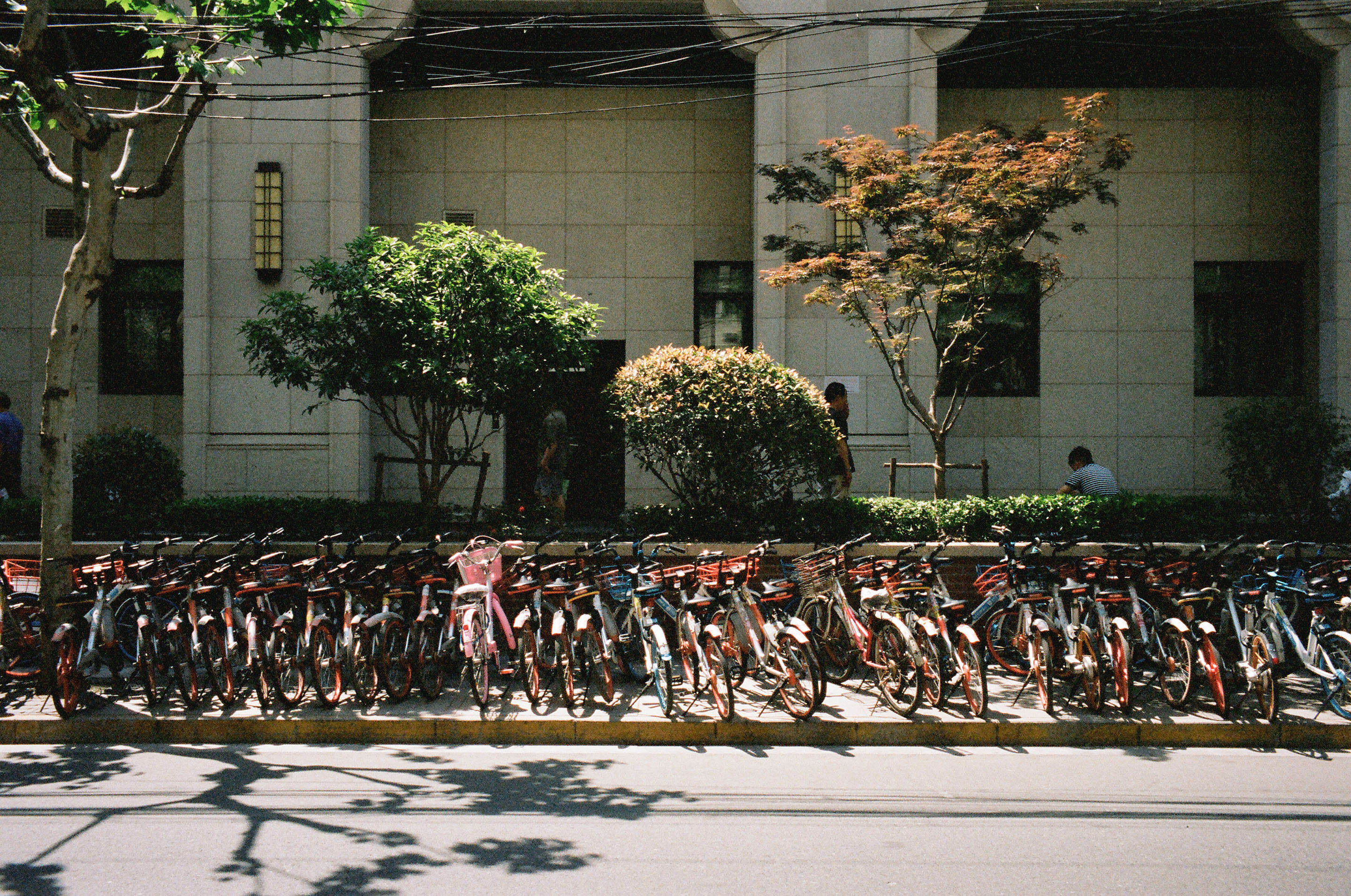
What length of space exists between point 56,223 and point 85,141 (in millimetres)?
10142

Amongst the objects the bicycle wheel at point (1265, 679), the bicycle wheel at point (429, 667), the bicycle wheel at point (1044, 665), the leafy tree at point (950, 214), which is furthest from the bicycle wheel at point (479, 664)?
the leafy tree at point (950, 214)

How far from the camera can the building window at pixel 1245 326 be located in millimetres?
17875


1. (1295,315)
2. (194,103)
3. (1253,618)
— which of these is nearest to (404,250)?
(194,103)

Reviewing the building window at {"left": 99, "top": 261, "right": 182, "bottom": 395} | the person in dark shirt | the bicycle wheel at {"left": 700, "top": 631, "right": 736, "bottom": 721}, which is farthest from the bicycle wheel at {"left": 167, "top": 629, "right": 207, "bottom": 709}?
the building window at {"left": 99, "top": 261, "right": 182, "bottom": 395}

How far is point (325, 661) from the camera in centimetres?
849

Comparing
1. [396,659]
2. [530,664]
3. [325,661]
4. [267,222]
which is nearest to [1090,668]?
[530,664]

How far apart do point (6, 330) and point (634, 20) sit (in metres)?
11.2

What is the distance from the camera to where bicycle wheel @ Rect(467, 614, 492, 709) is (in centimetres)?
826

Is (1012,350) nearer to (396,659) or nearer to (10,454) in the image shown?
(396,659)

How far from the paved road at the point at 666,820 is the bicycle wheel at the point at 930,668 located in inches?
23.7

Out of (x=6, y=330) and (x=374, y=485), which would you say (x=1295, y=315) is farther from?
(x=6, y=330)

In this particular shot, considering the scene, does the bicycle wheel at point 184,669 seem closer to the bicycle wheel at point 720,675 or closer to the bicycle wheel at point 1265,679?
the bicycle wheel at point 720,675

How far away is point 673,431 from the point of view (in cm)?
1096

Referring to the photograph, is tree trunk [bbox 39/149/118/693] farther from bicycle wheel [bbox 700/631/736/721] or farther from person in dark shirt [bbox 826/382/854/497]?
person in dark shirt [bbox 826/382/854/497]
